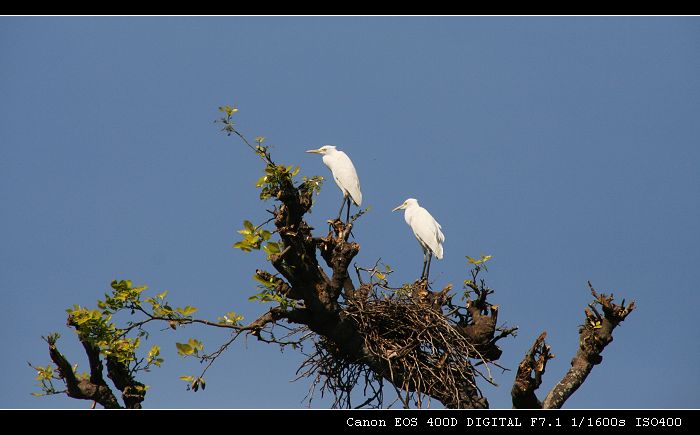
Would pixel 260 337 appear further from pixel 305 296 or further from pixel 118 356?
pixel 118 356

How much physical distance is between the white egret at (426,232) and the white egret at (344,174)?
1.10 meters

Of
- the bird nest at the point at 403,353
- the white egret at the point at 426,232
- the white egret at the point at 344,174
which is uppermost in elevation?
the white egret at the point at 344,174

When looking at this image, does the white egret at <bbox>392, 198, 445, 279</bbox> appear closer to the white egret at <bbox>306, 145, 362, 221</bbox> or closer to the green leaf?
the white egret at <bbox>306, 145, 362, 221</bbox>

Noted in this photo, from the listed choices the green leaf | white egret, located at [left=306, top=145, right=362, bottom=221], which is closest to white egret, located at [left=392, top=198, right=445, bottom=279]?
white egret, located at [left=306, top=145, right=362, bottom=221]

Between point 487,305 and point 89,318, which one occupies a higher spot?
point 487,305

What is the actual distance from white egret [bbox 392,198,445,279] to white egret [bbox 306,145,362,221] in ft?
3.60

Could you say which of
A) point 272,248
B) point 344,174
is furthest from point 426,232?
point 272,248

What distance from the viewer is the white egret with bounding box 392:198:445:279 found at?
45.5 feet

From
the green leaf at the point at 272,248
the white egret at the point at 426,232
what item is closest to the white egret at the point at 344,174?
the white egret at the point at 426,232

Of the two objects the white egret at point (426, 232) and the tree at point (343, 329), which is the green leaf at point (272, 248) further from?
the white egret at point (426, 232)

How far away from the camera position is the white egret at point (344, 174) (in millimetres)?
13867

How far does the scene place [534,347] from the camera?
9688 mm
